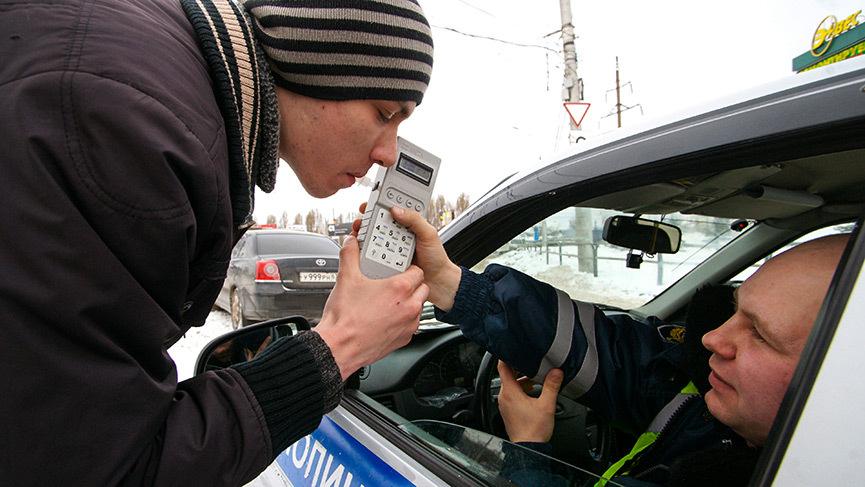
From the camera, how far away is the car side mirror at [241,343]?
1562 millimetres

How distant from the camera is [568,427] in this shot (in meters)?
1.80

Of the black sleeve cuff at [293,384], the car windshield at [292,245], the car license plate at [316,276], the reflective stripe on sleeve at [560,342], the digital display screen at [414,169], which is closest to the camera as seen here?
the black sleeve cuff at [293,384]

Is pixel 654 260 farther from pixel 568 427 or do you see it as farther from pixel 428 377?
pixel 428 377

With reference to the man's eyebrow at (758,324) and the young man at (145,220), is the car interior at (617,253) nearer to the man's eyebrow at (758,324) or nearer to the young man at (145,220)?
the man's eyebrow at (758,324)

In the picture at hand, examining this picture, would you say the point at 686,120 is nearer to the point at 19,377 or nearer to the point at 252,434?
the point at 252,434

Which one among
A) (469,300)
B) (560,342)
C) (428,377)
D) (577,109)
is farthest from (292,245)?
(560,342)

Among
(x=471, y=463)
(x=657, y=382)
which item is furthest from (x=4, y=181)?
(x=657, y=382)

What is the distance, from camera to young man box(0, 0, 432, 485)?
529 mm

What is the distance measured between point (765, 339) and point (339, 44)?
980mm

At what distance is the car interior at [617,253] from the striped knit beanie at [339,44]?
0.53 metres

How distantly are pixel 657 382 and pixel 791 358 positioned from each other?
679 mm

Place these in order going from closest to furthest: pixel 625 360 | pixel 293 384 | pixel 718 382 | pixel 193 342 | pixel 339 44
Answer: pixel 293 384
pixel 339 44
pixel 718 382
pixel 625 360
pixel 193 342

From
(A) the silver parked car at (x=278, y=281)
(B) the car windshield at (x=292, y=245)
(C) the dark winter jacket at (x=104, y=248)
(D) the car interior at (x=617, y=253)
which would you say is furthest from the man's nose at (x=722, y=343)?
(B) the car windshield at (x=292, y=245)

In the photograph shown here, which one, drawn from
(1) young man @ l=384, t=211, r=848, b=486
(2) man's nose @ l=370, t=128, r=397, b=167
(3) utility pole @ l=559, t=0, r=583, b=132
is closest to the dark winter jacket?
(2) man's nose @ l=370, t=128, r=397, b=167
